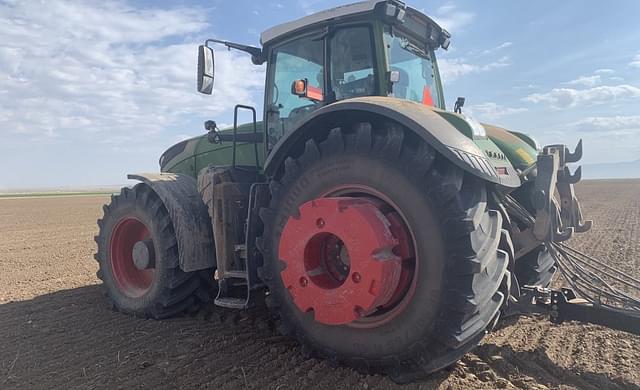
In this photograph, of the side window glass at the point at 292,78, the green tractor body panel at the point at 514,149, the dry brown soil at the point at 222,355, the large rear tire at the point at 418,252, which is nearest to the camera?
the large rear tire at the point at 418,252

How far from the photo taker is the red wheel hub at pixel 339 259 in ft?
8.60

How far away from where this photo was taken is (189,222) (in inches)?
167

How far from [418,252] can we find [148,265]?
2932 millimetres

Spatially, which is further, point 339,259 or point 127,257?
point 127,257

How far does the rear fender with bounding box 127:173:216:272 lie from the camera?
419 centimetres

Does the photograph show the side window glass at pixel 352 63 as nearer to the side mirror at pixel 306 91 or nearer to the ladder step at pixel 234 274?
the side mirror at pixel 306 91

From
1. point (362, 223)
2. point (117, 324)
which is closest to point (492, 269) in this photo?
point (362, 223)

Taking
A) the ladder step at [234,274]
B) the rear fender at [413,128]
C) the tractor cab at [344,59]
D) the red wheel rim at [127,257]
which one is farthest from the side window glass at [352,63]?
the red wheel rim at [127,257]

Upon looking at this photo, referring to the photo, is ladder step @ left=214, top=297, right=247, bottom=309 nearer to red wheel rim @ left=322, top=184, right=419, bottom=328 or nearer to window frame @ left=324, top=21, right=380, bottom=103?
red wheel rim @ left=322, top=184, right=419, bottom=328

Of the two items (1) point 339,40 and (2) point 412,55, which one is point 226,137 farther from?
(2) point 412,55

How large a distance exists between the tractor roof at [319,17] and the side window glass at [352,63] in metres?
0.13

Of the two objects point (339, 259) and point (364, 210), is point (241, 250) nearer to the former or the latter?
point (339, 259)

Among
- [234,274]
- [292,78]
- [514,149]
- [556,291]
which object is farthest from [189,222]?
[556,291]

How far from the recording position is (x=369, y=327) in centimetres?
284
